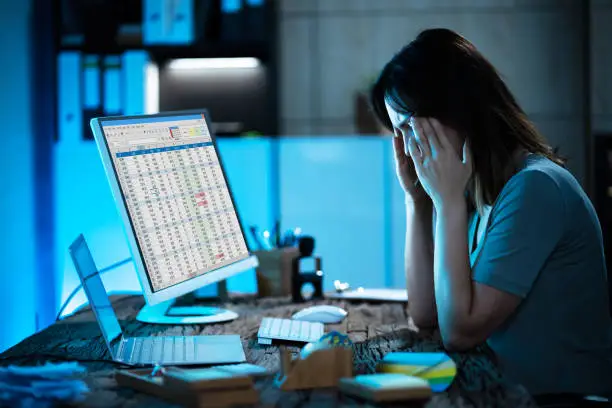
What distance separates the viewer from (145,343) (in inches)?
48.9

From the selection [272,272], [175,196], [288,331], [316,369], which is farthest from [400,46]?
[316,369]

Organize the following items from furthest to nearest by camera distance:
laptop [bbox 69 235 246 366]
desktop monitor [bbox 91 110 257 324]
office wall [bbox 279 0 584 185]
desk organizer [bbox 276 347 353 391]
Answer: office wall [bbox 279 0 584 185], desktop monitor [bbox 91 110 257 324], laptop [bbox 69 235 246 366], desk organizer [bbox 276 347 353 391]

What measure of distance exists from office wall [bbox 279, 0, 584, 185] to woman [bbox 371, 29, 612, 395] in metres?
Answer: 2.74

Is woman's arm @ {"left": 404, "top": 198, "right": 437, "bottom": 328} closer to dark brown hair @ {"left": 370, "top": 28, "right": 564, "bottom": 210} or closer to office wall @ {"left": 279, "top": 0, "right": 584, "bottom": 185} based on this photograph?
dark brown hair @ {"left": 370, "top": 28, "right": 564, "bottom": 210}

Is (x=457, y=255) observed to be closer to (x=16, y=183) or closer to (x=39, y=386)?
(x=39, y=386)

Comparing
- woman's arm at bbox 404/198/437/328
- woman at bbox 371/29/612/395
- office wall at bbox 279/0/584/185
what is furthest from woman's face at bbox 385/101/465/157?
office wall at bbox 279/0/584/185

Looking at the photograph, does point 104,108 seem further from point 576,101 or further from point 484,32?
point 576,101

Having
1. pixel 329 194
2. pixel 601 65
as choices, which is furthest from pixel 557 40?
pixel 329 194

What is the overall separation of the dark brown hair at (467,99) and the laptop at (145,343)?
1.75 feet

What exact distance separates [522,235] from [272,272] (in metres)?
0.86

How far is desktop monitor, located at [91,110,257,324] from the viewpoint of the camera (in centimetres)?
138

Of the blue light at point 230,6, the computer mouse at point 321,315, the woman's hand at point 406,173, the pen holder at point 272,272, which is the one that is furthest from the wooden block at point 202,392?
the blue light at point 230,6

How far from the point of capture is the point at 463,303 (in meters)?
1.16

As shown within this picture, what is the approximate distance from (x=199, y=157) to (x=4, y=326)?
1.05 m
